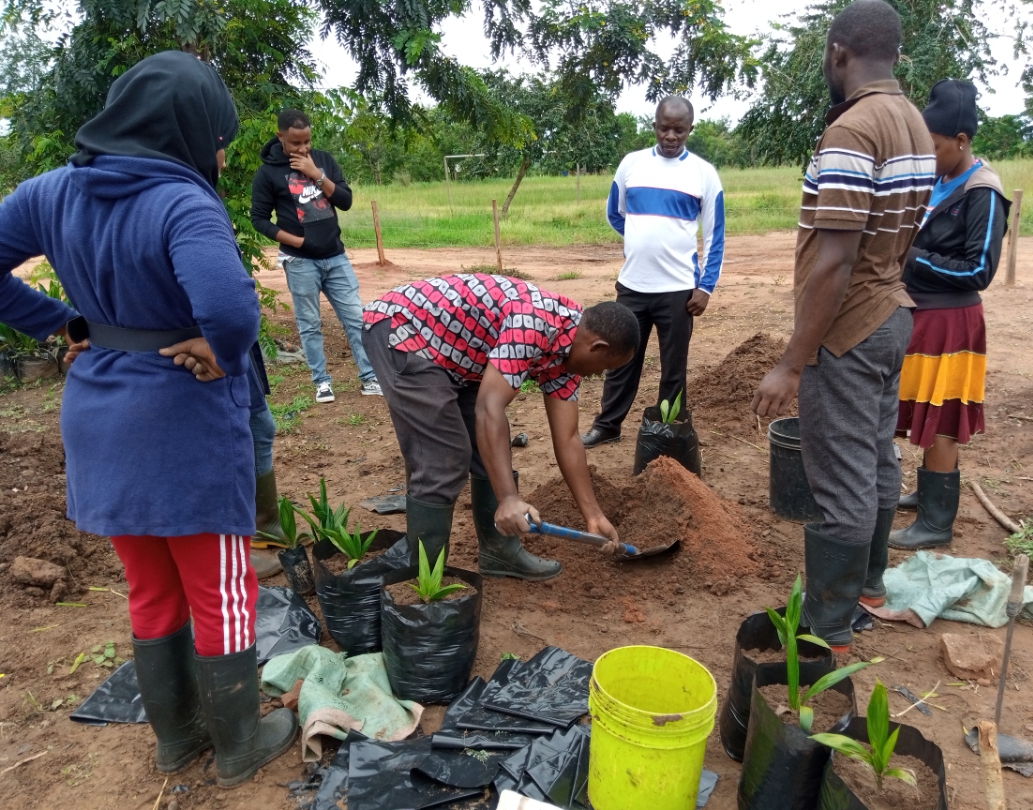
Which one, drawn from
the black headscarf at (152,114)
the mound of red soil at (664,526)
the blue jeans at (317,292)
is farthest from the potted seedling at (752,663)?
the blue jeans at (317,292)

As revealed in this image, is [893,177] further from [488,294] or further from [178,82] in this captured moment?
[178,82]

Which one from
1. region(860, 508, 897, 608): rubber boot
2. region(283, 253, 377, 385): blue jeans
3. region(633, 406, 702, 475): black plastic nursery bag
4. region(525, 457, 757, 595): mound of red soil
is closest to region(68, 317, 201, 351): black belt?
region(525, 457, 757, 595): mound of red soil

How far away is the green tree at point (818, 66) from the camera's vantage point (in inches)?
464

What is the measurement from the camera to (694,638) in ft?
9.56

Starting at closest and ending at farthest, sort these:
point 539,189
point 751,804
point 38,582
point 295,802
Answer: point 751,804, point 295,802, point 38,582, point 539,189

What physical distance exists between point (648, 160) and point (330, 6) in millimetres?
3258

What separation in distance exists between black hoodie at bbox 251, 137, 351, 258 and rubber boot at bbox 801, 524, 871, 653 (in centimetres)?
398

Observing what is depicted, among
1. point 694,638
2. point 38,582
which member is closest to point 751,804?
point 694,638

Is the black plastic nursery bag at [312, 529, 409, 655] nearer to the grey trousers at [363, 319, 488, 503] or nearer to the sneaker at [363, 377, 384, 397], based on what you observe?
the grey trousers at [363, 319, 488, 503]

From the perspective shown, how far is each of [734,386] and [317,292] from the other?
3.12m

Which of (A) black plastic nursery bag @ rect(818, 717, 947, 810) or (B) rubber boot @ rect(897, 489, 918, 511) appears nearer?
(A) black plastic nursery bag @ rect(818, 717, 947, 810)

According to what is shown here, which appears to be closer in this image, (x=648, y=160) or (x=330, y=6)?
(x=648, y=160)

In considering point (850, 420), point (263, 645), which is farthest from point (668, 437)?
point (263, 645)

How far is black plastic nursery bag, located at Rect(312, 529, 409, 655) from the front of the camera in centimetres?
271
